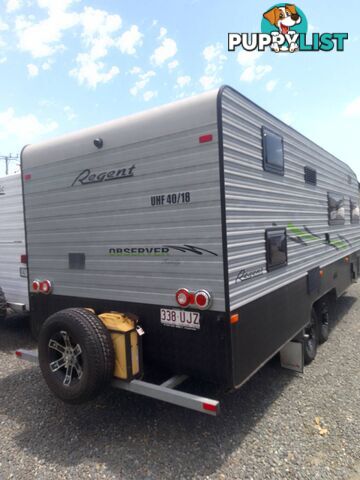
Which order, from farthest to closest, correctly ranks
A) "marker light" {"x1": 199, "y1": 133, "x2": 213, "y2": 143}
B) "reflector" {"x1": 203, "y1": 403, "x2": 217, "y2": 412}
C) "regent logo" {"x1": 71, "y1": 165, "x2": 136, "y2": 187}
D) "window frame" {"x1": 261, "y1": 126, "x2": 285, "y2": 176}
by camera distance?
"window frame" {"x1": 261, "y1": 126, "x2": 285, "y2": 176}
"regent logo" {"x1": 71, "y1": 165, "x2": 136, "y2": 187}
"marker light" {"x1": 199, "y1": 133, "x2": 213, "y2": 143}
"reflector" {"x1": 203, "y1": 403, "x2": 217, "y2": 412}

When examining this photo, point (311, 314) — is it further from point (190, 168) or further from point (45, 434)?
Answer: point (45, 434)

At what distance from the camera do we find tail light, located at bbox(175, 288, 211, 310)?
10.5 feet

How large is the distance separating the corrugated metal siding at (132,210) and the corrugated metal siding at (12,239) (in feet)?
5.35

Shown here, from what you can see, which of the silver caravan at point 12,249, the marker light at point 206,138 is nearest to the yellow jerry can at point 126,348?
the marker light at point 206,138

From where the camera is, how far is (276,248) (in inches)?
161

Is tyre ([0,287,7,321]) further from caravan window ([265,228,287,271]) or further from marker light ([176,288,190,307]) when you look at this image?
caravan window ([265,228,287,271])

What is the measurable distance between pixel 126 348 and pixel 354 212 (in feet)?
23.8

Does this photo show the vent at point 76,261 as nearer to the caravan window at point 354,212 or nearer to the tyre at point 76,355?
the tyre at point 76,355

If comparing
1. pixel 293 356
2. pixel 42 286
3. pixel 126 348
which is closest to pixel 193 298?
pixel 126 348

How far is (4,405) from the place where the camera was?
4191 millimetres

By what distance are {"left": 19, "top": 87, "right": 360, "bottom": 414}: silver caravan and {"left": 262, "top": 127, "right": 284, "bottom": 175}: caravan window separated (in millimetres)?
23

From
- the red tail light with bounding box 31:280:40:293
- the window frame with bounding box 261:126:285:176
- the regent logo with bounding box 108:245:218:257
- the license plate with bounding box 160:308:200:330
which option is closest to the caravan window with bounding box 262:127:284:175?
the window frame with bounding box 261:126:285:176

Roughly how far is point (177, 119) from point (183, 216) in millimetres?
900

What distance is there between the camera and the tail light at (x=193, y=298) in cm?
319
